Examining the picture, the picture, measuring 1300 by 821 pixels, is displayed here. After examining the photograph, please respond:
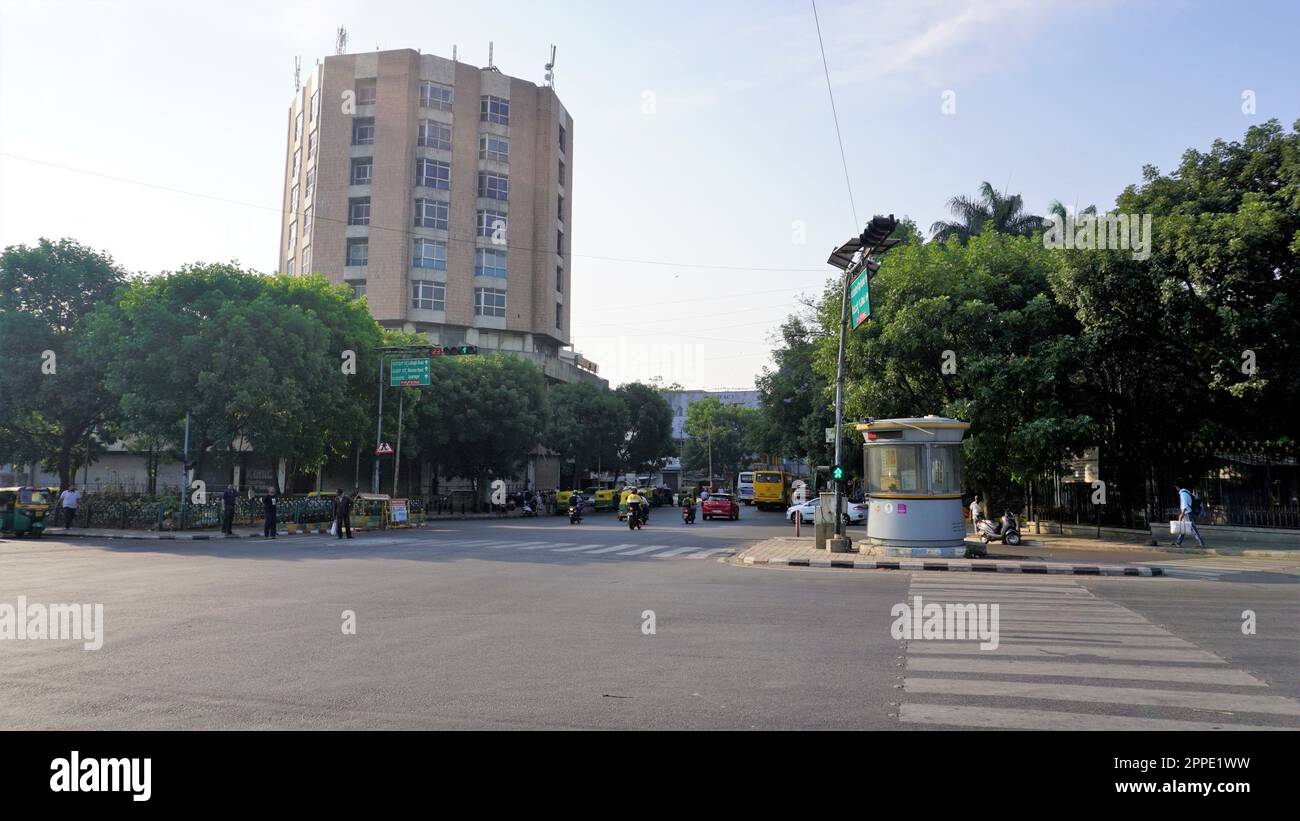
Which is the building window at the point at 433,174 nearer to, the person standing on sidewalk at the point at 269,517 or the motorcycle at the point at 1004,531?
the person standing on sidewalk at the point at 269,517

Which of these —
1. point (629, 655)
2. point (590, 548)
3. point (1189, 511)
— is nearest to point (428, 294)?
point (590, 548)

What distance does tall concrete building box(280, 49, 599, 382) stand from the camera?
60.8 m

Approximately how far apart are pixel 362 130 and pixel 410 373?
33.8 meters

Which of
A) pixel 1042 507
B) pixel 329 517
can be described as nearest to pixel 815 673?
pixel 1042 507

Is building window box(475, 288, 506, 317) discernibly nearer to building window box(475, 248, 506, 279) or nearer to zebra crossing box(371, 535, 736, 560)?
building window box(475, 248, 506, 279)

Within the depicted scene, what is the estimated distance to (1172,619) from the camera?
422 inches

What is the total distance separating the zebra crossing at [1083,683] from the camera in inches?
229

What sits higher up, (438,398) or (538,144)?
(538,144)

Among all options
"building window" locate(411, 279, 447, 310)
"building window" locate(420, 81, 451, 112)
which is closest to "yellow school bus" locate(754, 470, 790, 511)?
"building window" locate(411, 279, 447, 310)

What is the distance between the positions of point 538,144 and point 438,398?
29.8 m

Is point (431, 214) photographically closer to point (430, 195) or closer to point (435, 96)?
point (430, 195)

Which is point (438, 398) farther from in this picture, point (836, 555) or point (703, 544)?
point (836, 555)

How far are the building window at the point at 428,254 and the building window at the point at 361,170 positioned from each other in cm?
595

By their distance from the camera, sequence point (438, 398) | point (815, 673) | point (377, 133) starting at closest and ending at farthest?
point (815, 673) → point (438, 398) → point (377, 133)
